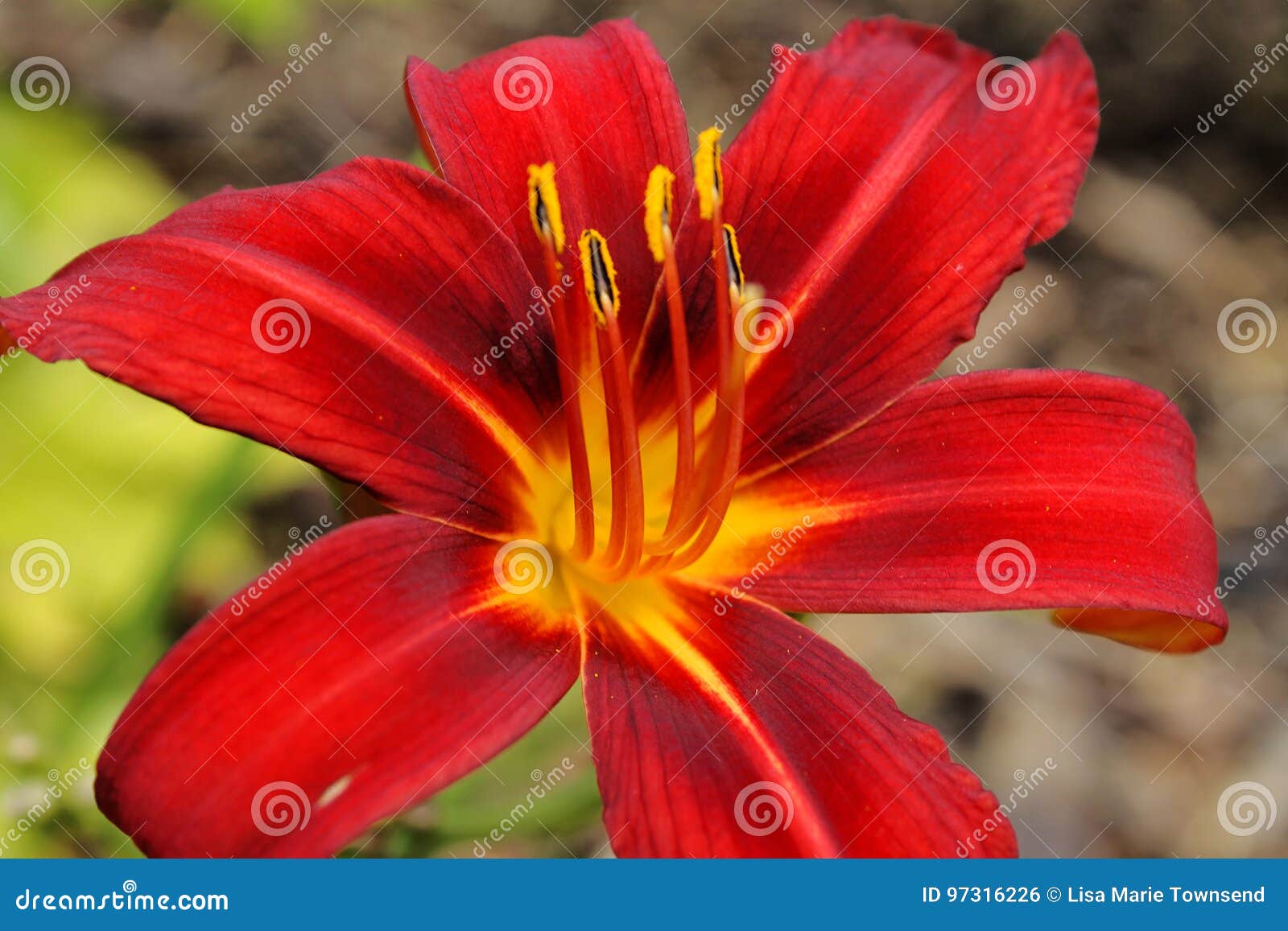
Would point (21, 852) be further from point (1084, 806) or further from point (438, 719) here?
point (1084, 806)

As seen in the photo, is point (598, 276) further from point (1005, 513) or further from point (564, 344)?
point (1005, 513)

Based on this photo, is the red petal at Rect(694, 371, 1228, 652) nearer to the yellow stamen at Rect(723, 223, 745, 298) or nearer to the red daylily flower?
the red daylily flower

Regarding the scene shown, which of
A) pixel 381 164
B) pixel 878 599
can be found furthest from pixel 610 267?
pixel 878 599

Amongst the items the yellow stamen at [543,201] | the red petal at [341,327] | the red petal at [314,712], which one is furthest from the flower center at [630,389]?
the red petal at [314,712]

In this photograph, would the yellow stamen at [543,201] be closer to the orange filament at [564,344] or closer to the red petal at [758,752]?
the orange filament at [564,344]

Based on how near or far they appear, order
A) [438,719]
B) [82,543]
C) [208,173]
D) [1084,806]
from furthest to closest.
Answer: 1. [208,173]
2. [1084,806]
3. [82,543]
4. [438,719]

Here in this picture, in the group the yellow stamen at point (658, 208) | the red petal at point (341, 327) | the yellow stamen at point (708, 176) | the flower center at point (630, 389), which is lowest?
the red petal at point (341, 327)
